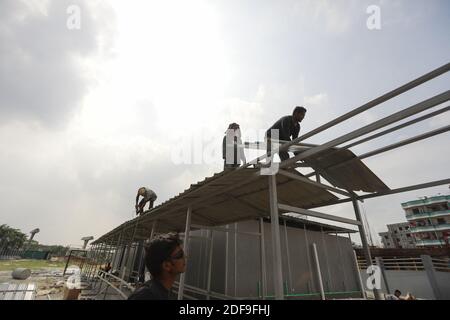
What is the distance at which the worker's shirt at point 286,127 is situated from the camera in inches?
168

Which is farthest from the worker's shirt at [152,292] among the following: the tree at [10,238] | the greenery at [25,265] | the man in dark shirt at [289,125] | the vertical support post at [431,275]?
the tree at [10,238]

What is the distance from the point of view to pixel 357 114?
2330 millimetres

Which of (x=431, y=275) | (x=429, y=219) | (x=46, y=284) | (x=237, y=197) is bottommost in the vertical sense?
(x=46, y=284)

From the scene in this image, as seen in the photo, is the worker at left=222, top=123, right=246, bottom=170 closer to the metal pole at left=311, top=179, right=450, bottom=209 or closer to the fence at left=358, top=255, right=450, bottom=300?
the metal pole at left=311, top=179, right=450, bottom=209

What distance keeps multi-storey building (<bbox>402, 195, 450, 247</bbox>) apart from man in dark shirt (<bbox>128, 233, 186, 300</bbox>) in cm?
5733

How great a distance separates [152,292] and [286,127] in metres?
3.57

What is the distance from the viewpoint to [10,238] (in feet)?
191

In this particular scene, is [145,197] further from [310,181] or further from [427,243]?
[427,243]

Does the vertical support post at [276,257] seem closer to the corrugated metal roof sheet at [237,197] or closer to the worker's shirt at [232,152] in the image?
the corrugated metal roof sheet at [237,197]

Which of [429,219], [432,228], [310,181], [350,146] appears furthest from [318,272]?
[429,219]
